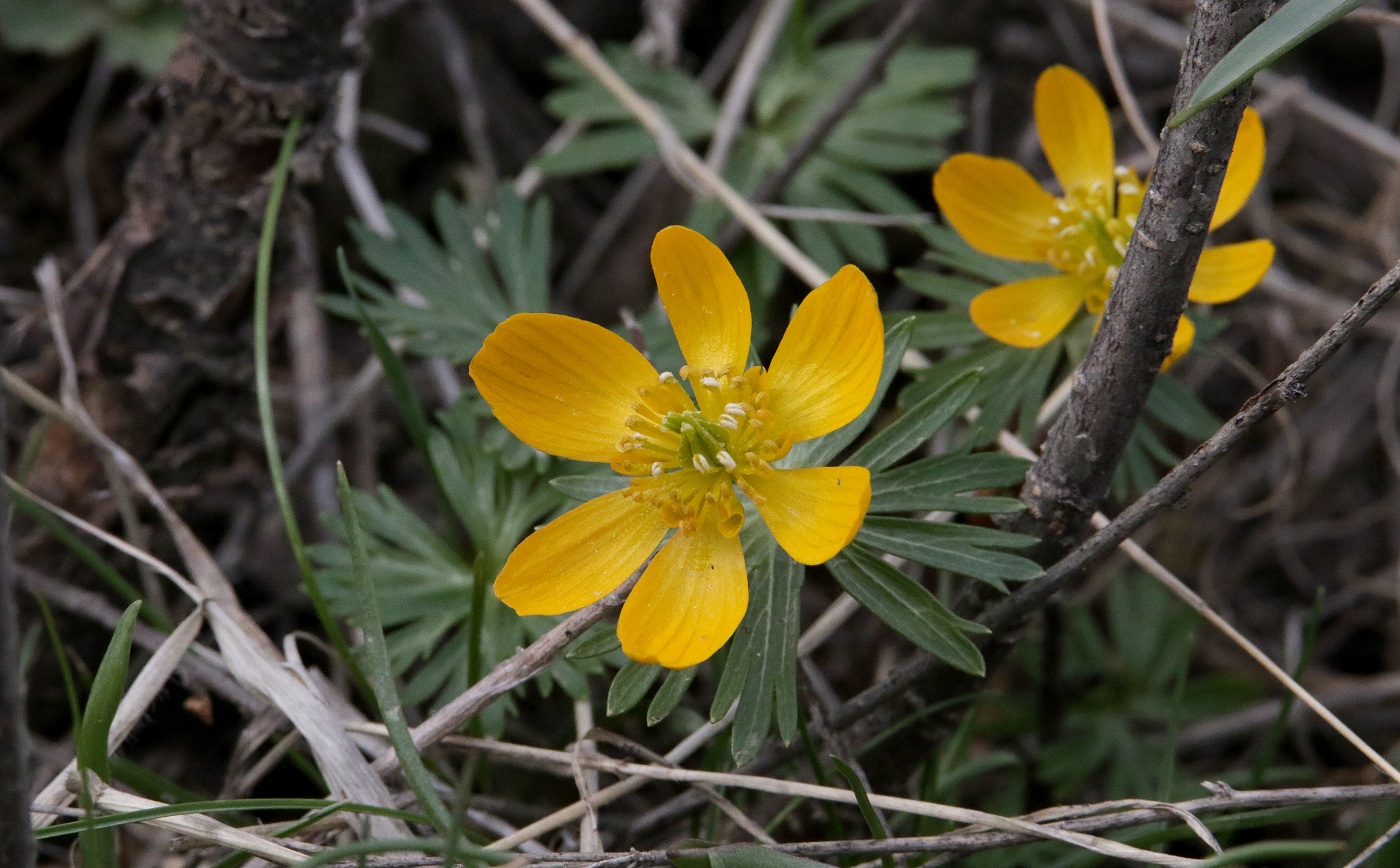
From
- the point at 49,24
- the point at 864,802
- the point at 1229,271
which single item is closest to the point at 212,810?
the point at 864,802

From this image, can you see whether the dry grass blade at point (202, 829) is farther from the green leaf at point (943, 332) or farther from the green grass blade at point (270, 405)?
the green leaf at point (943, 332)

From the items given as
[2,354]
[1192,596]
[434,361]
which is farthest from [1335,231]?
[2,354]

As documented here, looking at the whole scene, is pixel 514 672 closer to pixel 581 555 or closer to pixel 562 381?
pixel 581 555

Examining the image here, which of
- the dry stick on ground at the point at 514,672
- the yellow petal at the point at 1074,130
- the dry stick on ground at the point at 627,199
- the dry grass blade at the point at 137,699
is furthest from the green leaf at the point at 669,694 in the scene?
the dry stick on ground at the point at 627,199

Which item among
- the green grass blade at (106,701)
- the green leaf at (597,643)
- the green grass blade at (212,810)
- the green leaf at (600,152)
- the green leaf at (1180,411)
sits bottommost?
the green grass blade at (212,810)

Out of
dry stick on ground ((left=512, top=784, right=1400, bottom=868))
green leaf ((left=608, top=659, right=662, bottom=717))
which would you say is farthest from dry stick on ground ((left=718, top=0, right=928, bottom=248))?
dry stick on ground ((left=512, top=784, right=1400, bottom=868))

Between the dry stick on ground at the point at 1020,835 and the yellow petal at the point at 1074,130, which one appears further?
the yellow petal at the point at 1074,130

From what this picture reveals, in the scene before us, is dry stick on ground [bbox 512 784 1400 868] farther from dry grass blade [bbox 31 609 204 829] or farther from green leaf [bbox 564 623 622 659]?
dry grass blade [bbox 31 609 204 829]
